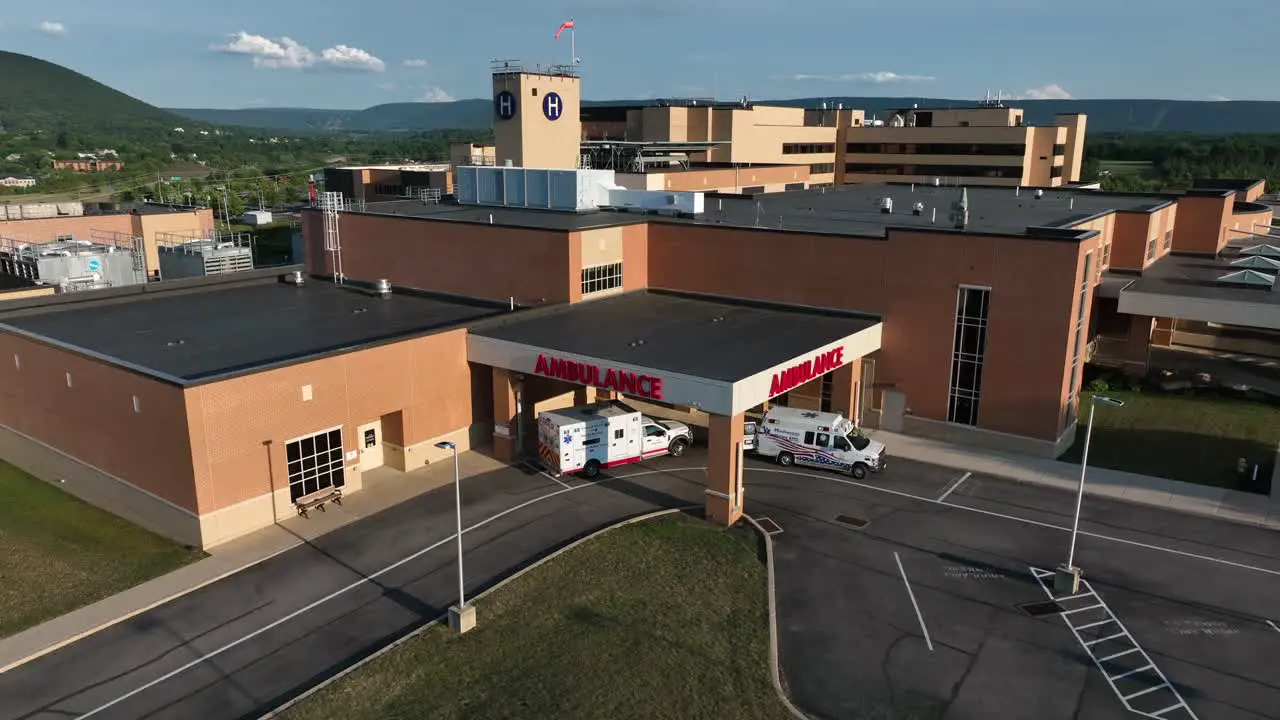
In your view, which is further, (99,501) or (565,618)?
(99,501)

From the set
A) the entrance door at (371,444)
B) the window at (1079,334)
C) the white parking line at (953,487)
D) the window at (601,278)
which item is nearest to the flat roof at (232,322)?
the entrance door at (371,444)

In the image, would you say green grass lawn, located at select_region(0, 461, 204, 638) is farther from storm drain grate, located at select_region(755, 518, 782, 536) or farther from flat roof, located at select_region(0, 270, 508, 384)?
storm drain grate, located at select_region(755, 518, 782, 536)

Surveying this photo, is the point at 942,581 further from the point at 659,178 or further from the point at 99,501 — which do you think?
the point at 659,178

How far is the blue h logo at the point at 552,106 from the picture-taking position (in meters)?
71.2

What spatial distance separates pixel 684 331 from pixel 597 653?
1874 cm

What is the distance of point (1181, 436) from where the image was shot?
39031 mm

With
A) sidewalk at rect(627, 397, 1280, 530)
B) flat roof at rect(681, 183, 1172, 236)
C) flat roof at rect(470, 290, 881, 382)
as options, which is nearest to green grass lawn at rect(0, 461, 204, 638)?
flat roof at rect(470, 290, 881, 382)

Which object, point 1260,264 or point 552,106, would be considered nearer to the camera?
point 1260,264

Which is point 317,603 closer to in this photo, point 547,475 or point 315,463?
point 315,463

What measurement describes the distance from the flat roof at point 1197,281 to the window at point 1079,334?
820 cm

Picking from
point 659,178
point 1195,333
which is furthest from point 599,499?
point 659,178

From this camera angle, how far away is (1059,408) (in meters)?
36.3

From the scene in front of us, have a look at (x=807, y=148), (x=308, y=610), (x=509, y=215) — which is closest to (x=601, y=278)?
(x=509, y=215)

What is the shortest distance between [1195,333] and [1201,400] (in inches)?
471
